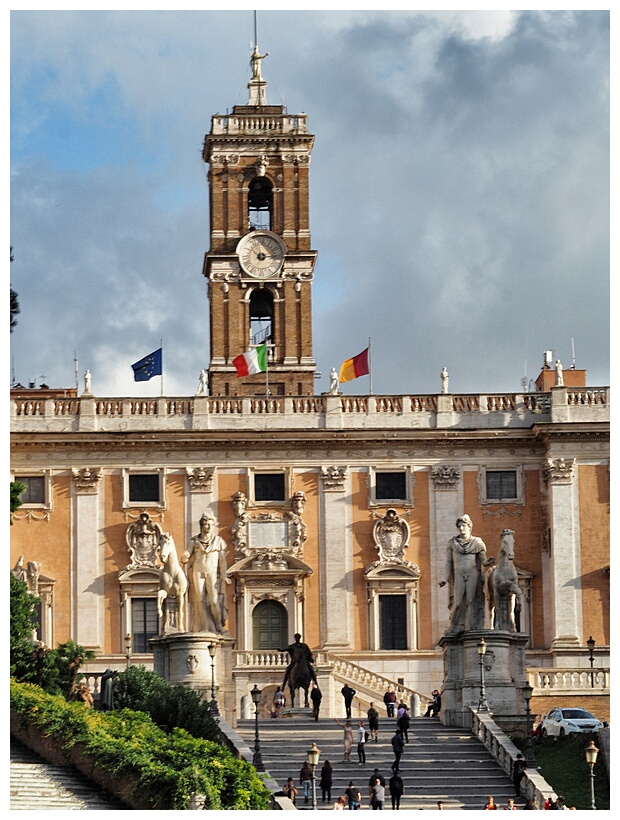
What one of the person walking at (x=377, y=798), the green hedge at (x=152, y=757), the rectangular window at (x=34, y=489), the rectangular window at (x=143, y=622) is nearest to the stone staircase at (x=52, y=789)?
the green hedge at (x=152, y=757)

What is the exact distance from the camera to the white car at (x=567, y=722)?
2245 inches

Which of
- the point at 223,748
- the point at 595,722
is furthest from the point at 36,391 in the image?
the point at 223,748

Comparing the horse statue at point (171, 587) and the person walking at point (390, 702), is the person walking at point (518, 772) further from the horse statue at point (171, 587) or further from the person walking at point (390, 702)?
the person walking at point (390, 702)

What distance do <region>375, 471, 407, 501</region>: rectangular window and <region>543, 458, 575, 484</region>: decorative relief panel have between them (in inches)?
176

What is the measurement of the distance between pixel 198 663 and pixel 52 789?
9.91 metres

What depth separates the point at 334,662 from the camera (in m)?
68.5

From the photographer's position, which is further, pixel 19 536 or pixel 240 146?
pixel 240 146

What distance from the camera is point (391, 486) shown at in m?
74.6

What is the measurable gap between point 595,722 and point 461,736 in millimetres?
4979

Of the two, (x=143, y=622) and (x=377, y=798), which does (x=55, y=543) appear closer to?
(x=143, y=622)

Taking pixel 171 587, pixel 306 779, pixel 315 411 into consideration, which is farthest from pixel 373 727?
pixel 315 411

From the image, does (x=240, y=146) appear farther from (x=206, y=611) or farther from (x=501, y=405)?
(x=206, y=611)

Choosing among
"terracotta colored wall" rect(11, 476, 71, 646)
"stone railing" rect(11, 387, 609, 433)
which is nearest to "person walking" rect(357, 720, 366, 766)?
"terracotta colored wall" rect(11, 476, 71, 646)

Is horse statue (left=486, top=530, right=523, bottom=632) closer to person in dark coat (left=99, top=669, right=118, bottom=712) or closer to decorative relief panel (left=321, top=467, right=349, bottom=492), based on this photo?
person in dark coat (left=99, top=669, right=118, bottom=712)
